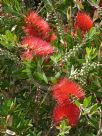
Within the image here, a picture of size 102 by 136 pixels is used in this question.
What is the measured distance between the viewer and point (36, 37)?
2.15m

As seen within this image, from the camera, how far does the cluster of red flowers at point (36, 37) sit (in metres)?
2.02

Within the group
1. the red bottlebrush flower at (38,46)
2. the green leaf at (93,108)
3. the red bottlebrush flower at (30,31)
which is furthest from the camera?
the red bottlebrush flower at (30,31)

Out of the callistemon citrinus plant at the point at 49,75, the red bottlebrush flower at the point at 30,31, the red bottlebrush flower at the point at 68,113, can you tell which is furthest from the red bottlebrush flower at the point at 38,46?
the red bottlebrush flower at the point at 68,113

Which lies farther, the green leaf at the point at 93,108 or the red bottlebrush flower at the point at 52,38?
the red bottlebrush flower at the point at 52,38

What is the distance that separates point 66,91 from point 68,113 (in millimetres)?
90

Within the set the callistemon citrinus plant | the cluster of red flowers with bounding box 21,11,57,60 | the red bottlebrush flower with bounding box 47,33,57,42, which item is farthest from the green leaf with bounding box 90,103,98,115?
the red bottlebrush flower with bounding box 47,33,57,42

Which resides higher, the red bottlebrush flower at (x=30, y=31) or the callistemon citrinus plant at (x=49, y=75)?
the red bottlebrush flower at (x=30, y=31)

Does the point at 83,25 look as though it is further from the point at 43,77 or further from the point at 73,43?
the point at 43,77

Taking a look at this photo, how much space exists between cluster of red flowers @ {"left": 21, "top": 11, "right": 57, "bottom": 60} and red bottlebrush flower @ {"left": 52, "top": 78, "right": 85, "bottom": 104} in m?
0.18

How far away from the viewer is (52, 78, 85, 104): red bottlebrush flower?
191cm

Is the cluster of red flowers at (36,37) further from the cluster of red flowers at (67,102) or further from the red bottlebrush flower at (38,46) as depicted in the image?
the cluster of red flowers at (67,102)

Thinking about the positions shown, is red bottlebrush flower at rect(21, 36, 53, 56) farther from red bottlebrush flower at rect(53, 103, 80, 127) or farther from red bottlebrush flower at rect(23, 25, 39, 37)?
red bottlebrush flower at rect(53, 103, 80, 127)

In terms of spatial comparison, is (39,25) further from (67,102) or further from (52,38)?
(67,102)

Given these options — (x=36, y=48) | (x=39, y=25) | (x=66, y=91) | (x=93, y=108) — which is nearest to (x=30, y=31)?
(x=39, y=25)
